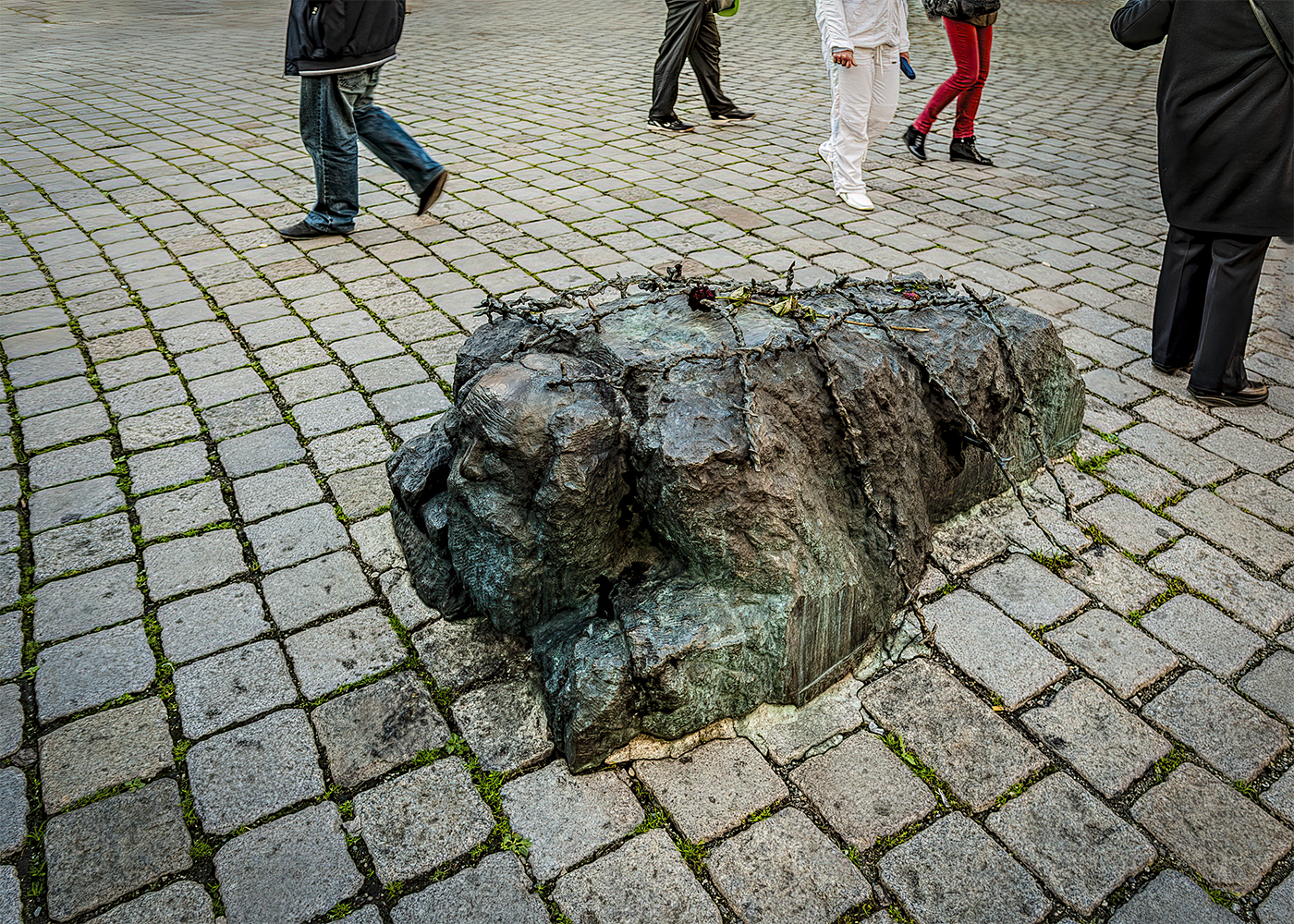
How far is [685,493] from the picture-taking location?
8.11 feet

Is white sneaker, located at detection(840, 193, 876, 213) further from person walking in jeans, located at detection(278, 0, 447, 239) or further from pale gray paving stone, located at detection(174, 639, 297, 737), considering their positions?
pale gray paving stone, located at detection(174, 639, 297, 737)

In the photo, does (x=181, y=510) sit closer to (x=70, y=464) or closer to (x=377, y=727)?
(x=70, y=464)

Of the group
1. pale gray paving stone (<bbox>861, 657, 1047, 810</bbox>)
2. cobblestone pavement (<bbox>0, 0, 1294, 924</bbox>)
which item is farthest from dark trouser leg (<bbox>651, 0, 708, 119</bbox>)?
pale gray paving stone (<bbox>861, 657, 1047, 810</bbox>)

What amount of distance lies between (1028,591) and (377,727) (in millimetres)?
2189

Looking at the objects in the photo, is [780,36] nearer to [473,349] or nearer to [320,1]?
[320,1]

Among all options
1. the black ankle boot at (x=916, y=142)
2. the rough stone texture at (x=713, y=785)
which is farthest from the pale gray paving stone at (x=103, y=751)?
the black ankle boot at (x=916, y=142)

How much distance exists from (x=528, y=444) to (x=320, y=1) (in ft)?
13.3

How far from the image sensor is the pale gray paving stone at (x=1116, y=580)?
10.2ft

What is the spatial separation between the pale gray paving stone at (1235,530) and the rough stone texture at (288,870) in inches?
125

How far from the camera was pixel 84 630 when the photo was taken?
2.95m

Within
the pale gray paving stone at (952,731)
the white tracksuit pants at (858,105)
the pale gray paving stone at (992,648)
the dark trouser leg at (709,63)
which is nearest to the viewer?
the pale gray paving stone at (952,731)

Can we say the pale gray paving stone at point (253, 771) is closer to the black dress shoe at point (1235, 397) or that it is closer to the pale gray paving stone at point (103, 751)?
the pale gray paving stone at point (103, 751)

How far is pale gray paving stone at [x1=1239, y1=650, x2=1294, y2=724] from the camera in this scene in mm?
2710

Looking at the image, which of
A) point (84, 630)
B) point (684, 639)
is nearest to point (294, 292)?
point (84, 630)
